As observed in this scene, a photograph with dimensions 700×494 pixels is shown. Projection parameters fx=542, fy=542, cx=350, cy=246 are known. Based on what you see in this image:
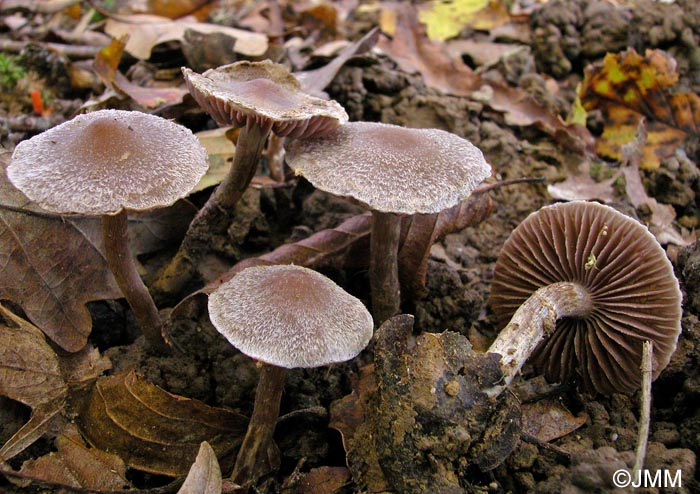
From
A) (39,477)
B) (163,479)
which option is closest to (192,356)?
(163,479)

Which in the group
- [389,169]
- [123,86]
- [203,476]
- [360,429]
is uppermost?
[389,169]

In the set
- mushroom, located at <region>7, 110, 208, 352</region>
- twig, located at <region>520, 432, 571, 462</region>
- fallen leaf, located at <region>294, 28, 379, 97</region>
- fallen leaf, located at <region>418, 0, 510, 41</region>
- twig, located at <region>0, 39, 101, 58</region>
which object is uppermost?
mushroom, located at <region>7, 110, 208, 352</region>

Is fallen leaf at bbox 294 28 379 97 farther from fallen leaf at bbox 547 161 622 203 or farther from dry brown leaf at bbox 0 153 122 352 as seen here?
dry brown leaf at bbox 0 153 122 352

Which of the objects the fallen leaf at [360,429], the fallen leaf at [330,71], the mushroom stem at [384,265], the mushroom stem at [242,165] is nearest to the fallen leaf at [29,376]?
the mushroom stem at [242,165]

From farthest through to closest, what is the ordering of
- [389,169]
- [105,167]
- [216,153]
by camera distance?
[216,153], [389,169], [105,167]

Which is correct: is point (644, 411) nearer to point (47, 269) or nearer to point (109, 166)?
point (109, 166)

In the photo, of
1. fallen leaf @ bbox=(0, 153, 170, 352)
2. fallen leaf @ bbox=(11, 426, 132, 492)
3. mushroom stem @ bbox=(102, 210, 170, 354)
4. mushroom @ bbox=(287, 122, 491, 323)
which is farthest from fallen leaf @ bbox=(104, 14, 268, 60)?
fallen leaf @ bbox=(11, 426, 132, 492)

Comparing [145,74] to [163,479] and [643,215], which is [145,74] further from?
[643,215]

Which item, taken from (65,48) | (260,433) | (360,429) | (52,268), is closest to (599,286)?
(360,429)
